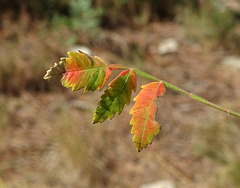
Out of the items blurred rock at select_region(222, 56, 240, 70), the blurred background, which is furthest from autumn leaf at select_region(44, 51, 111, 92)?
blurred rock at select_region(222, 56, 240, 70)

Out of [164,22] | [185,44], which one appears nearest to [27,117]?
[185,44]

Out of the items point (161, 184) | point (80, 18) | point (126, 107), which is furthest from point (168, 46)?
point (161, 184)

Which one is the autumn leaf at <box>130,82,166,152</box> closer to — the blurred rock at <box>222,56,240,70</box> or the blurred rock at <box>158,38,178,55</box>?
Answer: the blurred rock at <box>222,56,240,70</box>

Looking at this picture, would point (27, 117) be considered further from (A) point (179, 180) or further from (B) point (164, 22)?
(B) point (164, 22)

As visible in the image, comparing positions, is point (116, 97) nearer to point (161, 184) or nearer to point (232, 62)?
point (161, 184)

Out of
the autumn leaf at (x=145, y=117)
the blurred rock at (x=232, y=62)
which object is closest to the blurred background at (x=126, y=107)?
the blurred rock at (x=232, y=62)

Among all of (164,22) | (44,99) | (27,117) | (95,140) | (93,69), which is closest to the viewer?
(93,69)
